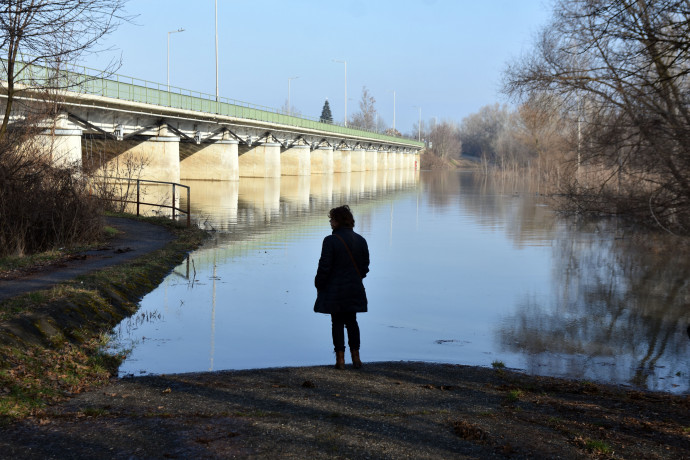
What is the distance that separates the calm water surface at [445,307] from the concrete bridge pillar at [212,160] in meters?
31.5

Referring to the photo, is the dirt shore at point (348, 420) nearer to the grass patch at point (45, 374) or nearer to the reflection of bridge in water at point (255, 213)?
Answer: the grass patch at point (45, 374)

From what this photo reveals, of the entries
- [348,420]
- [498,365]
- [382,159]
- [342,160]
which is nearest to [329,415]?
[348,420]

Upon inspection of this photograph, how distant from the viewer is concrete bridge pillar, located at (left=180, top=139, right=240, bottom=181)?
5716cm

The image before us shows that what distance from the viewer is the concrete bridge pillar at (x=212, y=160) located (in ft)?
188

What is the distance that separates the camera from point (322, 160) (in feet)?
→ 291

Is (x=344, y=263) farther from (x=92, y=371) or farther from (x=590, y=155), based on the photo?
(x=590, y=155)

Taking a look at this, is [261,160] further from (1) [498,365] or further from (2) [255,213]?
(1) [498,365]

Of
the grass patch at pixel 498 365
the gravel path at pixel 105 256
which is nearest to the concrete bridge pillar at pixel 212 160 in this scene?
the gravel path at pixel 105 256

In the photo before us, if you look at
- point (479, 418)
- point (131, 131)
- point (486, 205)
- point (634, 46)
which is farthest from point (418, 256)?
point (131, 131)

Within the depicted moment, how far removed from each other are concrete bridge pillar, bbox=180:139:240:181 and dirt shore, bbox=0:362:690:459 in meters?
50.0

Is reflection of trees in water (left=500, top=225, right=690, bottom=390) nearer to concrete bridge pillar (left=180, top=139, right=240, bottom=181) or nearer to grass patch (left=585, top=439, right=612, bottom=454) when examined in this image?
grass patch (left=585, top=439, right=612, bottom=454)

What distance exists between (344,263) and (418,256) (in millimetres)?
12838

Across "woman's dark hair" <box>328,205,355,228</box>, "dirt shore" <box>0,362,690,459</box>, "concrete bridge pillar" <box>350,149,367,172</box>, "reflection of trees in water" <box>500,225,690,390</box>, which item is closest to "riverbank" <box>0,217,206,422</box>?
"dirt shore" <box>0,362,690,459</box>

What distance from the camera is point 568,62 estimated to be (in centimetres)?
2245
